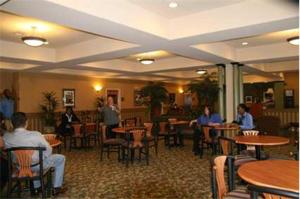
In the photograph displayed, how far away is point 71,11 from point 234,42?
199 inches

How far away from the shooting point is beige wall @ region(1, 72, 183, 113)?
10383 mm

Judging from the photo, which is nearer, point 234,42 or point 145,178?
point 145,178

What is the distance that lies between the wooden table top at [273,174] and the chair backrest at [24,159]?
2.60 meters

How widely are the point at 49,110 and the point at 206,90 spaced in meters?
5.96

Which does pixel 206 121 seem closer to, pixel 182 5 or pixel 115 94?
pixel 182 5

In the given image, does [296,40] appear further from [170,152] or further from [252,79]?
[252,79]

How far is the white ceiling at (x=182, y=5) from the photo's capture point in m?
4.25

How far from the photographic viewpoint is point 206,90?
872 cm

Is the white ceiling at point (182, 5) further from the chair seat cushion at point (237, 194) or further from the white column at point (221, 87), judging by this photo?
the white column at point (221, 87)

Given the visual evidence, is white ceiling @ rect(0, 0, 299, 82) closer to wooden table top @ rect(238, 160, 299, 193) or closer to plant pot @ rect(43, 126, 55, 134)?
wooden table top @ rect(238, 160, 299, 193)

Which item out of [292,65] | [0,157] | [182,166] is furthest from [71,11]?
[292,65]

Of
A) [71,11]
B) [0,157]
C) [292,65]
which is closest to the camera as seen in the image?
[71,11]

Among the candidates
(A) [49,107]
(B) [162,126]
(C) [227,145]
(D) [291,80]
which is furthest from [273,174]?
(D) [291,80]

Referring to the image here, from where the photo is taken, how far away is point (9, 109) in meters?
7.70
